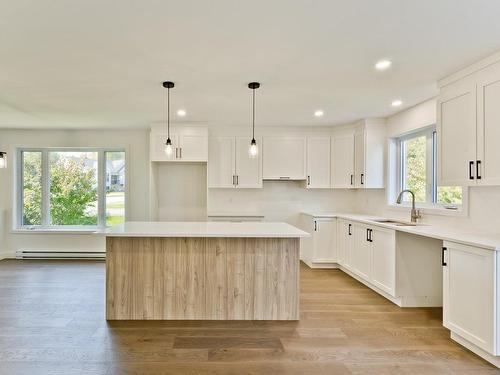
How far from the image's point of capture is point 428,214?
151 inches

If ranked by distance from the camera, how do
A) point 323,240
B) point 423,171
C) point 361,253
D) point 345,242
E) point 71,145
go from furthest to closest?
point 71,145 < point 323,240 < point 345,242 < point 361,253 < point 423,171

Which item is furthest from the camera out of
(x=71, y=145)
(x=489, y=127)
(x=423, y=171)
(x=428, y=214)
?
(x=71, y=145)

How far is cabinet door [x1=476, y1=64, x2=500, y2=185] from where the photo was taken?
2562mm

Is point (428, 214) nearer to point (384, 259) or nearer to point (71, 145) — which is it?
point (384, 259)

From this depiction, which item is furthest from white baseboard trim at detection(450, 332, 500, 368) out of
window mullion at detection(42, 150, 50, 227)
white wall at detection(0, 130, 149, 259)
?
window mullion at detection(42, 150, 50, 227)

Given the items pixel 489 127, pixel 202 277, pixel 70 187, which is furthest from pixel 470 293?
pixel 70 187

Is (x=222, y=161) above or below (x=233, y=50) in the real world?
below

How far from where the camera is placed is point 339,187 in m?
5.37

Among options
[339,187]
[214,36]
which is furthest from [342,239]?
[214,36]

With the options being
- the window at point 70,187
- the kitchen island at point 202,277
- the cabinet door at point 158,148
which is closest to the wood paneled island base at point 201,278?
the kitchen island at point 202,277

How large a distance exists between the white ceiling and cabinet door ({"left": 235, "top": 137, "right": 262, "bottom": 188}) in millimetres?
1308

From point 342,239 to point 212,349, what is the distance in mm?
3024

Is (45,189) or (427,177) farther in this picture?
(45,189)

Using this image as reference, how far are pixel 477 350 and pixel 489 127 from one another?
1.82 m
